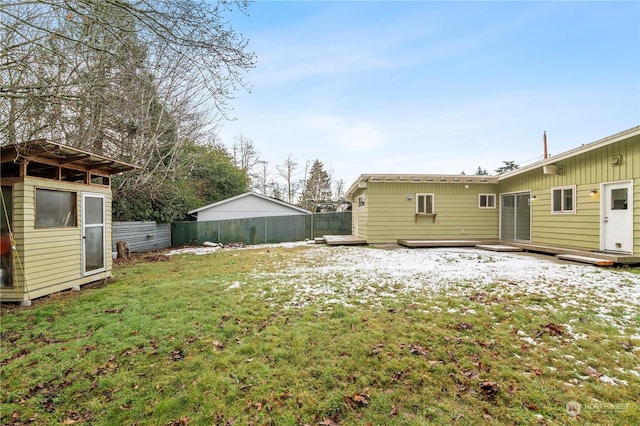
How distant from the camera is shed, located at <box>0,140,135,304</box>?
455 centimetres

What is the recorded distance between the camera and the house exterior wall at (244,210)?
16.4 m

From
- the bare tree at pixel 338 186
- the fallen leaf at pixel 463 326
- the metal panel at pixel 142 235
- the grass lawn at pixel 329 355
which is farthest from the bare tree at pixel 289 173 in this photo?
the fallen leaf at pixel 463 326

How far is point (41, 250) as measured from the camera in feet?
15.8

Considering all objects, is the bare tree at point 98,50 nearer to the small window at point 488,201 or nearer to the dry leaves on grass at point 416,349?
the dry leaves on grass at point 416,349

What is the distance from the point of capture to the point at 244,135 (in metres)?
26.4

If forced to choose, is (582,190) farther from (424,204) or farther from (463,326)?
(463,326)

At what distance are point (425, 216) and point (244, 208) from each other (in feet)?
33.8

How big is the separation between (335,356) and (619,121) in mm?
22071

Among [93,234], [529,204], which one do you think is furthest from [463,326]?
[529,204]

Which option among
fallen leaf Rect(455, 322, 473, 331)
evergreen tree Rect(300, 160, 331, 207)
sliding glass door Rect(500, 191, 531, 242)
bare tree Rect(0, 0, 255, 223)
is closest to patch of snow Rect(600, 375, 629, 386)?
fallen leaf Rect(455, 322, 473, 331)

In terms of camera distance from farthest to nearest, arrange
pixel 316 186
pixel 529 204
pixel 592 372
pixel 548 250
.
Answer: pixel 316 186, pixel 529 204, pixel 548 250, pixel 592 372

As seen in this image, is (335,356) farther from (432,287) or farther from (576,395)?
(432,287)

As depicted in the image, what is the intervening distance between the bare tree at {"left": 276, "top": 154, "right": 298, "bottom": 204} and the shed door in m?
23.2

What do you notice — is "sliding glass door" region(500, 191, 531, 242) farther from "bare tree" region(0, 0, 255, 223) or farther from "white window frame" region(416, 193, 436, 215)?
"bare tree" region(0, 0, 255, 223)
